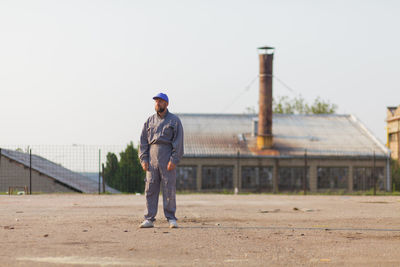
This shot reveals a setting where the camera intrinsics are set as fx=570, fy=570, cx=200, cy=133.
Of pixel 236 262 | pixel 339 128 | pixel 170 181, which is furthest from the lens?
pixel 339 128

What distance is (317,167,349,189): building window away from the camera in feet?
121

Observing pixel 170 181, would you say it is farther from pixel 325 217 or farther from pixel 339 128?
pixel 339 128

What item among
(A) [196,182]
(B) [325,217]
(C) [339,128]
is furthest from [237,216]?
(C) [339,128]

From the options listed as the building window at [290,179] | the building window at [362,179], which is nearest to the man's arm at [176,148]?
the building window at [290,179]

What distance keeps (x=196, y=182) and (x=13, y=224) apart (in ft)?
88.9

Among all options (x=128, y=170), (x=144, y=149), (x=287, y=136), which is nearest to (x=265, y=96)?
(x=287, y=136)

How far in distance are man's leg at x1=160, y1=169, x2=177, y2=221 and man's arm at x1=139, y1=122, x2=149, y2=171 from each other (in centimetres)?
31

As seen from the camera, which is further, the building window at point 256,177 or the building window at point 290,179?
the building window at point 290,179

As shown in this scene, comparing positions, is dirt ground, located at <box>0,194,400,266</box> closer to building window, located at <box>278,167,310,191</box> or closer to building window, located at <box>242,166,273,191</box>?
building window, located at <box>242,166,273,191</box>

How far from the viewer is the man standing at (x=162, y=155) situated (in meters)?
8.57

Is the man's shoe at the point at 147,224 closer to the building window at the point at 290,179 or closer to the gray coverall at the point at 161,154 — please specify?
the gray coverall at the point at 161,154

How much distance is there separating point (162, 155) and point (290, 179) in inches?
1142

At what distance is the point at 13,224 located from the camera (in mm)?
8852

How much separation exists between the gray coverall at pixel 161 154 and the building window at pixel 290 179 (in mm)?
28387
